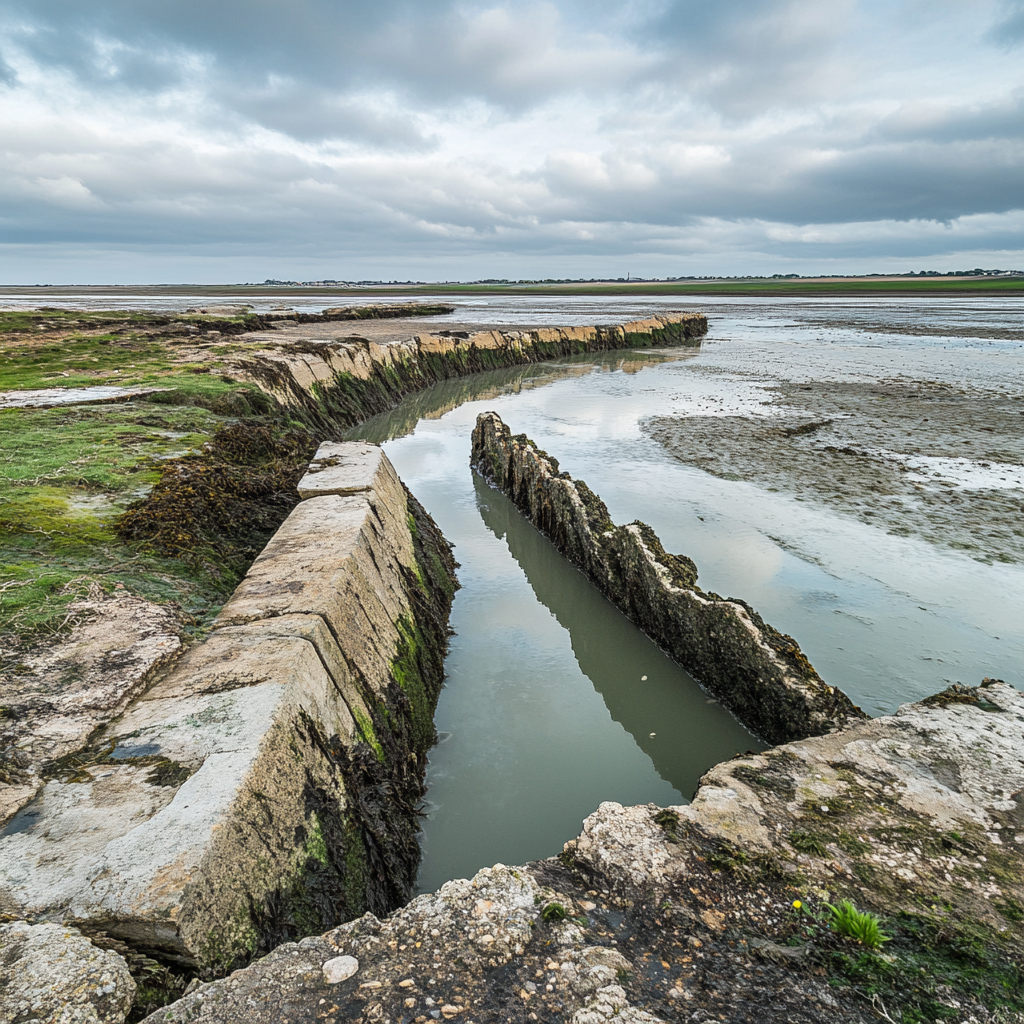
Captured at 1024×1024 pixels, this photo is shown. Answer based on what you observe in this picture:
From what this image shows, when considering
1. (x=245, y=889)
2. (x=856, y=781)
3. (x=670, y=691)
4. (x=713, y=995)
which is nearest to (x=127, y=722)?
(x=245, y=889)

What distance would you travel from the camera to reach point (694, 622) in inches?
224

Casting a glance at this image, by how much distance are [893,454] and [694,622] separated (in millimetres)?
9880

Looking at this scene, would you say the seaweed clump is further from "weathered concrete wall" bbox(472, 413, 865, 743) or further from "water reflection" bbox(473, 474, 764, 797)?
"weathered concrete wall" bbox(472, 413, 865, 743)

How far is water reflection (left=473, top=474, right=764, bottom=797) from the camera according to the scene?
16.2 feet

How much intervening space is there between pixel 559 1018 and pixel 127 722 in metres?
2.46

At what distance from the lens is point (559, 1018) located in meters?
2.03

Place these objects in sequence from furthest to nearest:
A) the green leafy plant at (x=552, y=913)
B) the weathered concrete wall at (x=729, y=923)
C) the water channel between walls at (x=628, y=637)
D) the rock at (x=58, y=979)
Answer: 1. the water channel between walls at (x=628, y=637)
2. the green leafy plant at (x=552, y=913)
3. the weathered concrete wall at (x=729, y=923)
4. the rock at (x=58, y=979)

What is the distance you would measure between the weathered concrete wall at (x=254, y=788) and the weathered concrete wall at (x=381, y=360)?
35.3 ft

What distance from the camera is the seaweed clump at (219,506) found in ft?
17.0

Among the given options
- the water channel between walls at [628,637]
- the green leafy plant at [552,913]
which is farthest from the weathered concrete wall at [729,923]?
the water channel between walls at [628,637]

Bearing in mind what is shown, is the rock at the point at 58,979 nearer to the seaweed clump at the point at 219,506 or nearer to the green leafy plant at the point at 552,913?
the green leafy plant at the point at 552,913

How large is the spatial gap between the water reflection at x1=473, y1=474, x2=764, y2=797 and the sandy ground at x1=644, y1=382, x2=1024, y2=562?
5023 mm

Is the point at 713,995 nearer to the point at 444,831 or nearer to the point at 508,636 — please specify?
the point at 444,831

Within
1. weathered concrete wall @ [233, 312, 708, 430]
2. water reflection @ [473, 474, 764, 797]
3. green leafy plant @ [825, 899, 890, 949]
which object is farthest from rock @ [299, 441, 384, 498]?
weathered concrete wall @ [233, 312, 708, 430]
